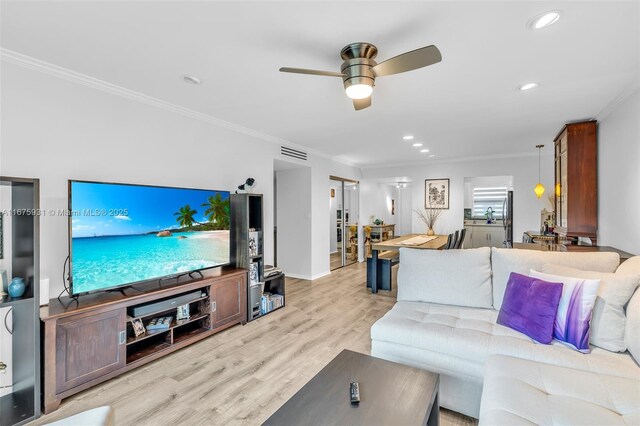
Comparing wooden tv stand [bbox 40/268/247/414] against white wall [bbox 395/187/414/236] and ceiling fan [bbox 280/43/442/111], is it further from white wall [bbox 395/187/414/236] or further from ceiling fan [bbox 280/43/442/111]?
white wall [bbox 395/187/414/236]

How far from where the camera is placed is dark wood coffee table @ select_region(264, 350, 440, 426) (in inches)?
49.9

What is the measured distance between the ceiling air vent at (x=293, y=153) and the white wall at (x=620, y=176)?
13.3 ft

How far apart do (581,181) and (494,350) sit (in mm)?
3062

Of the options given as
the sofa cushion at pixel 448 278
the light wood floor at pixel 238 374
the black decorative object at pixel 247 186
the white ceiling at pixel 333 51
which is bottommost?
the light wood floor at pixel 238 374

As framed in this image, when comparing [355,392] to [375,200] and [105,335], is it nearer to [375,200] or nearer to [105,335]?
[105,335]

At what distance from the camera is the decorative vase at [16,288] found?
1897 millimetres

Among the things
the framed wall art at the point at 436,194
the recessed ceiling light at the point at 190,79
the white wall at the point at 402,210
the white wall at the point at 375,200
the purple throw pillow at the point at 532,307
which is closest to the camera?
the purple throw pillow at the point at 532,307

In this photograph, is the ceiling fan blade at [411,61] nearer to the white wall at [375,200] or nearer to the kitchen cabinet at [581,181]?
the kitchen cabinet at [581,181]

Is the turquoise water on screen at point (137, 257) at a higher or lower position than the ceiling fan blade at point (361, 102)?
lower

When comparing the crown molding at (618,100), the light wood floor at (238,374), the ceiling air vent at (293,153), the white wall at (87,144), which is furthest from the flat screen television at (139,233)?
the crown molding at (618,100)

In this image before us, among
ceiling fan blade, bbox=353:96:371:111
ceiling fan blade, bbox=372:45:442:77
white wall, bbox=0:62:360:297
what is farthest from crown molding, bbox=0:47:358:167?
ceiling fan blade, bbox=372:45:442:77

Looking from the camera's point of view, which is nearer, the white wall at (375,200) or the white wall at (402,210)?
the white wall at (375,200)

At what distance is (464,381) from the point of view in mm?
1905

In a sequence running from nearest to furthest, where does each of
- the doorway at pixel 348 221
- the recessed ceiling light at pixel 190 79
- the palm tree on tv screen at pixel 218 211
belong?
the recessed ceiling light at pixel 190 79 → the palm tree on tv screen at pixel 218 211 → the doorway at pixel 348 221
